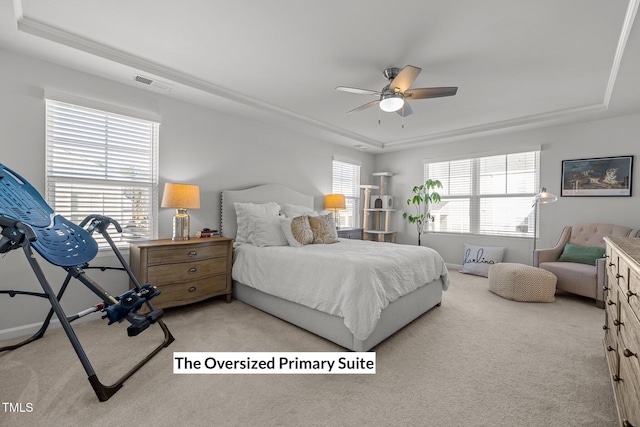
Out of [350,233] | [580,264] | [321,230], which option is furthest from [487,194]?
[321,230]

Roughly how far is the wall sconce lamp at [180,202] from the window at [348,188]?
9.51ft

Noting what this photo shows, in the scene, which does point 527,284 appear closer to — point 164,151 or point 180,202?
point 180,202

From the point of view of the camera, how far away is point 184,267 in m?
2.94

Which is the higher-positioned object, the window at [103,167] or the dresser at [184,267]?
the window at [103,167]

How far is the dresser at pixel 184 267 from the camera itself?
108 inches

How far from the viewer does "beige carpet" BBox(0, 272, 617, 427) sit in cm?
154

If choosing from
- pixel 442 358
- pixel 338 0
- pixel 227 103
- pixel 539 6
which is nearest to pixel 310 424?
pixel 442 358

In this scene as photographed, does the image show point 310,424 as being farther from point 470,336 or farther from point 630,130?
point 630,130

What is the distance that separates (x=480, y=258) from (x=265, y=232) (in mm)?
3717

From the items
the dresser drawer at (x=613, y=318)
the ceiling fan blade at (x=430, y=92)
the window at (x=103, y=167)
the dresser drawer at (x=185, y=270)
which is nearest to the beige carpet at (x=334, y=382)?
the dresser drawer at (x=613, y=318)

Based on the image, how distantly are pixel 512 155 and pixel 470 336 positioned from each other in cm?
359

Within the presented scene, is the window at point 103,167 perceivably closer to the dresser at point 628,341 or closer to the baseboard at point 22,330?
the baseboard at point 22,330

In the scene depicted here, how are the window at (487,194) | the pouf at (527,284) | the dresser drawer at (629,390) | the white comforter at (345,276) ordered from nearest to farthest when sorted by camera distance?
the dresser drawer at (629,390) < the white comforter at (345,276) < the pouf at (527,284) < the window at (487,194)

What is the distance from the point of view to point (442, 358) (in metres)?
2.17
